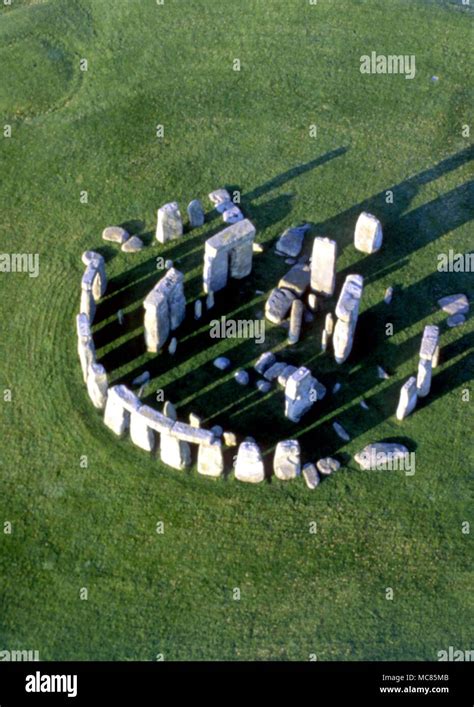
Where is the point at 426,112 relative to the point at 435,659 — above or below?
above

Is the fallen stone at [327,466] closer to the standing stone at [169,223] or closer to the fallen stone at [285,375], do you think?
the fallen stone at [285,375]

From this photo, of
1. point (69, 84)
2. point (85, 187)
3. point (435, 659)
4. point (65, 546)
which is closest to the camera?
point (435, 659)

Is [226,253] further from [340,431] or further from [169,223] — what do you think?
[340,431]

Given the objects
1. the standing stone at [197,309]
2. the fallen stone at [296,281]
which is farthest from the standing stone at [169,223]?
the fallen stone at [296,281]

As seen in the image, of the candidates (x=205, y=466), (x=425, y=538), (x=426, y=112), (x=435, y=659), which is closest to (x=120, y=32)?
(x=426, y=112)

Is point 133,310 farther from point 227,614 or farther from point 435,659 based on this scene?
point 435,659

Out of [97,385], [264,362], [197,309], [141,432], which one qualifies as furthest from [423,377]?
[97,385]
